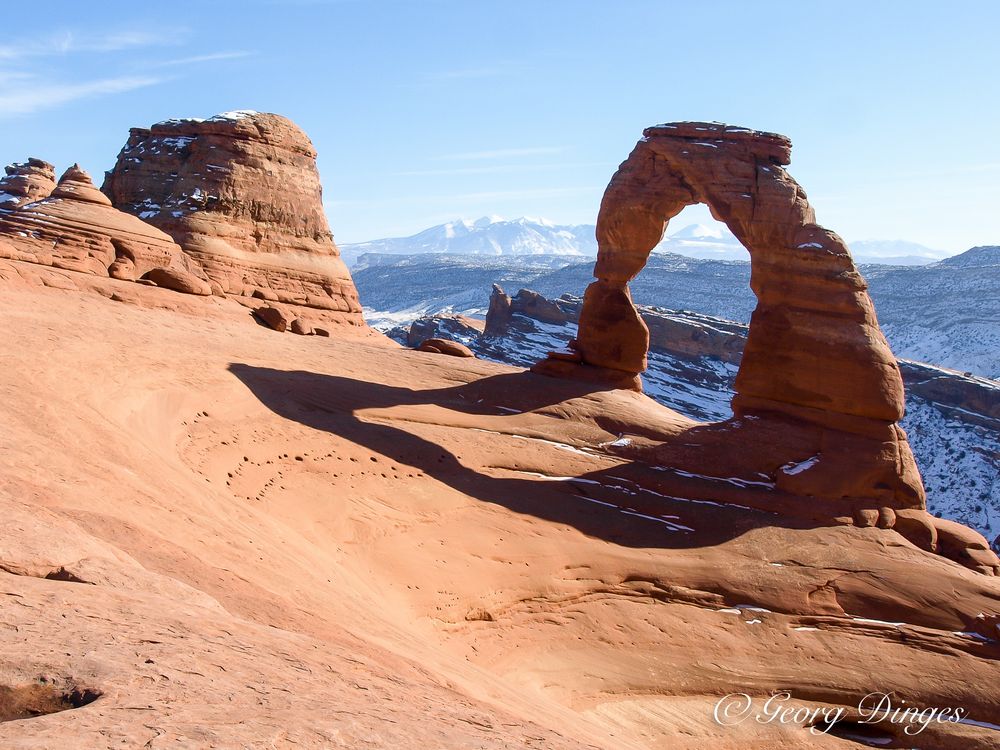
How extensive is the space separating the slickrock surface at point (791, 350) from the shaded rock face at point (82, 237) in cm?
1108

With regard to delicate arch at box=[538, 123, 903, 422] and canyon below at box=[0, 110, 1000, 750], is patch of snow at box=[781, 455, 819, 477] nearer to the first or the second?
canyon below at box=[0, 110, 1000, 750]

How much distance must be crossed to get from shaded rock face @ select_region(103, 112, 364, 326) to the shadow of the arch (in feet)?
33.9

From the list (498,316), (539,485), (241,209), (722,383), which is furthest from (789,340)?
(498,316)

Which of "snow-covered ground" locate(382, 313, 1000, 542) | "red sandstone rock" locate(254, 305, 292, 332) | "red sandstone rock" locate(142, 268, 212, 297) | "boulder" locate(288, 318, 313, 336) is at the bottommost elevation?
"snow-covered ground" locate(382, 313, 1000, 542)

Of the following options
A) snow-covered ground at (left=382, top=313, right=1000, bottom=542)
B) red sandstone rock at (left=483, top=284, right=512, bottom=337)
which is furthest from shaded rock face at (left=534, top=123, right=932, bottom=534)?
red sandstone rock at (left=483, top=284, right=512, bottom=337)

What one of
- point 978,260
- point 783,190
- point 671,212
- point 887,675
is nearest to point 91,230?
point 671,212

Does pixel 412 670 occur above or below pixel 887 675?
above

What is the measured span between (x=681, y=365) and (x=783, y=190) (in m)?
34.9

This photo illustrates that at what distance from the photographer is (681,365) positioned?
50969mm

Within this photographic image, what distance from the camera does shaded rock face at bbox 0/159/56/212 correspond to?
33.9 meters

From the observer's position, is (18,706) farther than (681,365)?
No

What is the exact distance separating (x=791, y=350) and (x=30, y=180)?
31233 mm

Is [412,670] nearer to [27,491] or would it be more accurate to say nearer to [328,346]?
[27,491]

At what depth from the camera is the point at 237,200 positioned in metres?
25.7
